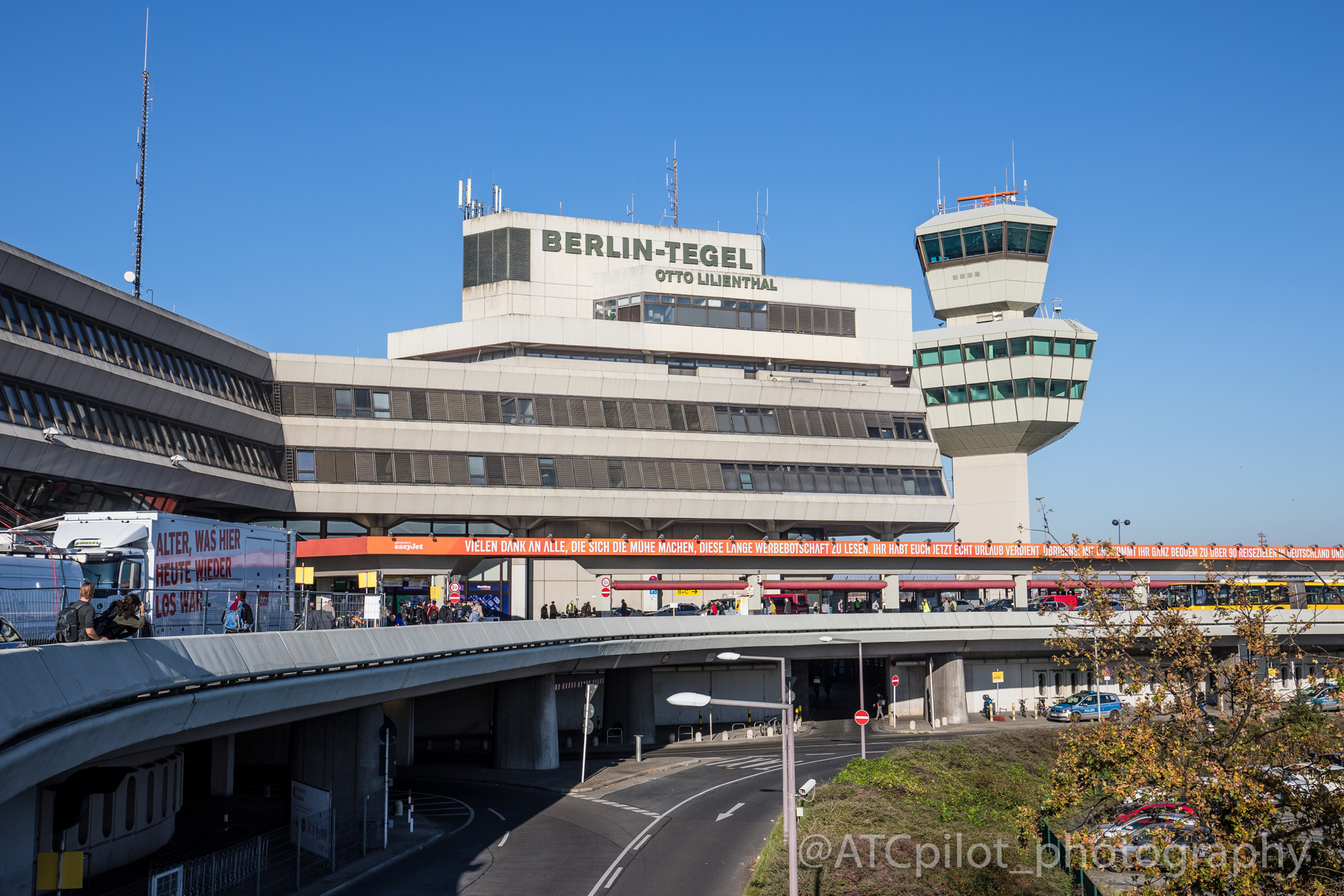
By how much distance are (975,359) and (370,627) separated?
202 ft

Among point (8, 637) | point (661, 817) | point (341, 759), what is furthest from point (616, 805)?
point (8, 637)

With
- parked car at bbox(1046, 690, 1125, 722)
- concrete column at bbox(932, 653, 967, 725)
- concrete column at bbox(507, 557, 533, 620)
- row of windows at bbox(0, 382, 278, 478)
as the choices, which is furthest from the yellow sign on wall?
parked car at bbox(1046, 690, 1125, 722)

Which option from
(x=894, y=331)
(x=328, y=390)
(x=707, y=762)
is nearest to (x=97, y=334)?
(x=328, y=390)

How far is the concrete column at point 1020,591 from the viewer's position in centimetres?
7519

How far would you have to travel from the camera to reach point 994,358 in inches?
3339

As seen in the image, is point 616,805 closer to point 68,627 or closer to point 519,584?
point 519,584

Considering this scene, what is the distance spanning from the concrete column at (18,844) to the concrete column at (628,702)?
43.1 metres

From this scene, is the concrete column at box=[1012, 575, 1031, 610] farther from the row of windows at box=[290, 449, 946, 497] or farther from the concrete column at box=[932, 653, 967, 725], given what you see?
the row of windows at box=[290, 449, 946, 497]

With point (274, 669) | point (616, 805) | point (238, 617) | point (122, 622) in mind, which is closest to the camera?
point (122, 622)

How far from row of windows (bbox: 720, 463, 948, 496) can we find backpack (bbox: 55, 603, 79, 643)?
54.3 m

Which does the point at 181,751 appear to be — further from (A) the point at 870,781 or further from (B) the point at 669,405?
(B) the point at 669,405

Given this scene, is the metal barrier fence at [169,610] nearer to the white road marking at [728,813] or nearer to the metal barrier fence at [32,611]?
the metal barrier fence at [32,611]

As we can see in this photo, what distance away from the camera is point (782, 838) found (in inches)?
1329

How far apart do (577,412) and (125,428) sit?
26.3 meters
